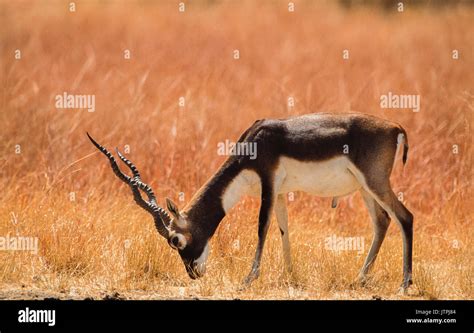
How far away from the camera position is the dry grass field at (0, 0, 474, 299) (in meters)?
13.6

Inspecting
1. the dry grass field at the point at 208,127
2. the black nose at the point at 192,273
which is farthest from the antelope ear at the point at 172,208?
the dry grass field at the point at 208,127

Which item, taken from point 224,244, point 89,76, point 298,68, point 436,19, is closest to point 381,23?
point 436,19

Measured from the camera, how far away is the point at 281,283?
524 inches

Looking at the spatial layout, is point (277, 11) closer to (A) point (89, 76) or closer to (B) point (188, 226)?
(A) point (89, 76)

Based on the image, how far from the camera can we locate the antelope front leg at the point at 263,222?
13.0m
